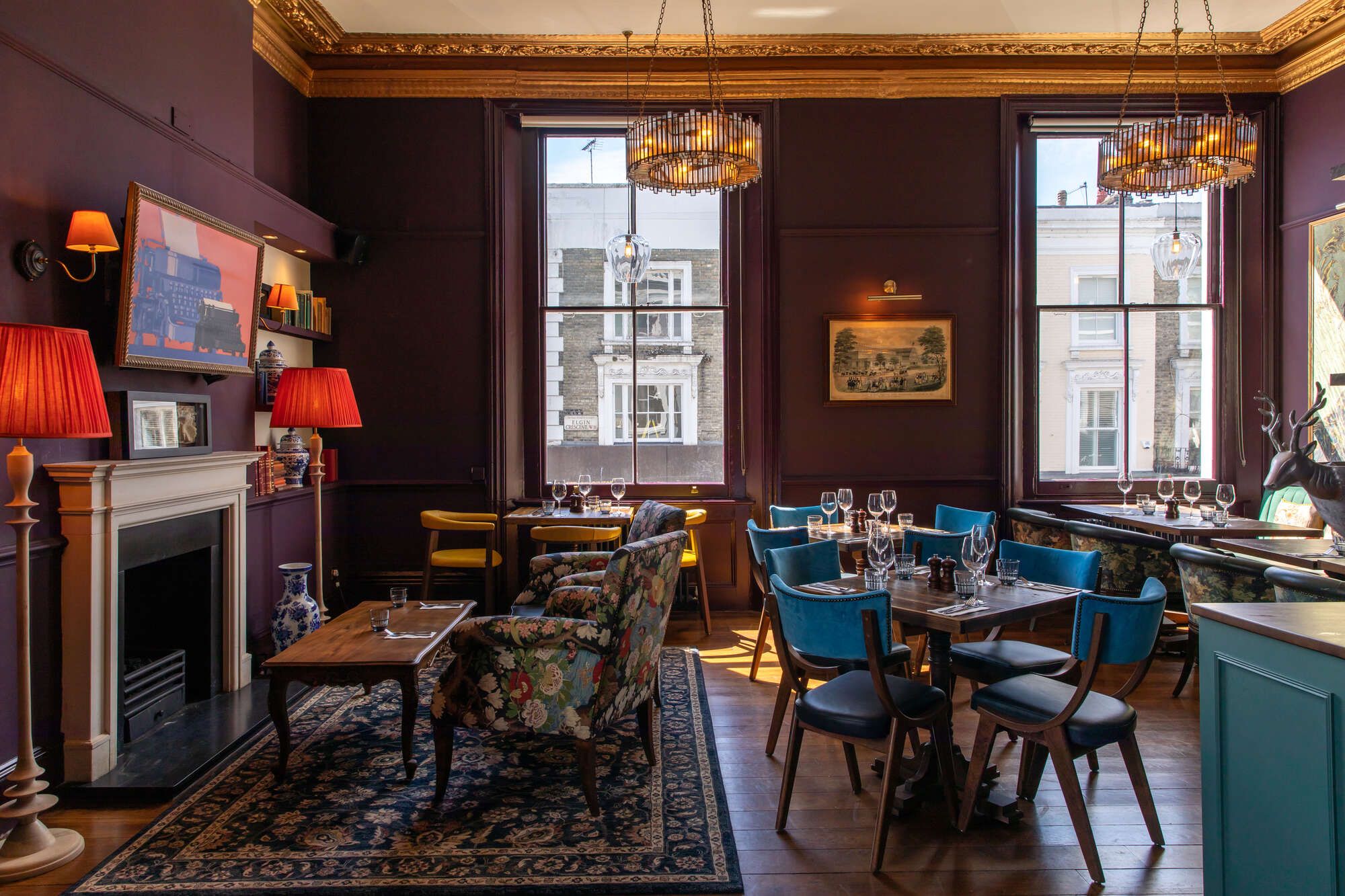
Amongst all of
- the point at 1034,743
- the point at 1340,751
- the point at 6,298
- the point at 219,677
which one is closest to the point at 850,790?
the point at 1034,743

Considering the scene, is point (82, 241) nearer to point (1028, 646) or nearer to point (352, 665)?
point (352, 665)

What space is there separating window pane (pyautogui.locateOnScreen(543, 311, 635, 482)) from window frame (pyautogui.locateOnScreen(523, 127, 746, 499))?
0.04 meters

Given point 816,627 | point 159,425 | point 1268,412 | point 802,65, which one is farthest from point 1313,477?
point 159,425

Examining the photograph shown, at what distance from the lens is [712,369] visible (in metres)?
6.86

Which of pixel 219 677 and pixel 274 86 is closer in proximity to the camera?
pixel 219 677

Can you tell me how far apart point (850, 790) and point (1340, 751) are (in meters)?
1.89

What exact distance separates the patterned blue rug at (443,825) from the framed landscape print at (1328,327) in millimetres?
5239

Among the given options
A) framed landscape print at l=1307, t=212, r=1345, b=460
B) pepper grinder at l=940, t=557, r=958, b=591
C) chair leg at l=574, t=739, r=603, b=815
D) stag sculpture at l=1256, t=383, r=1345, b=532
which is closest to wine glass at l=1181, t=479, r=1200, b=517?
framed landscape print at l=1307, t=212, r=1345, b=460

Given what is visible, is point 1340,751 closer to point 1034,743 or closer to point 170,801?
point 1034,743

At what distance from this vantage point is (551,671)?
3150 millimetres

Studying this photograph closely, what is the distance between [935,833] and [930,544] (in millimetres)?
1697

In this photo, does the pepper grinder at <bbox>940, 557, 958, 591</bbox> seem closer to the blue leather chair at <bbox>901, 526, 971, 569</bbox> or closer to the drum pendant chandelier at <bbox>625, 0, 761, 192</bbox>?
Answer: the blue leather chair at <bbox>901, 526, 971, 569</bbox>

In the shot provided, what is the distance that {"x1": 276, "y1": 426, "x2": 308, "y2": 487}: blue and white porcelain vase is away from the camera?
18.1ft

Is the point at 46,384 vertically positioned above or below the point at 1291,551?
above
